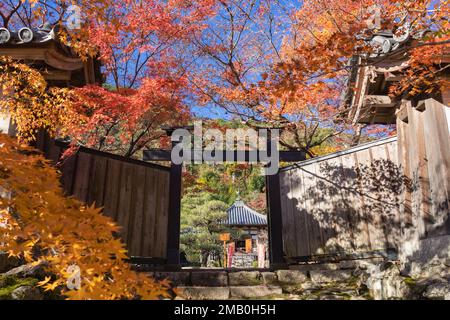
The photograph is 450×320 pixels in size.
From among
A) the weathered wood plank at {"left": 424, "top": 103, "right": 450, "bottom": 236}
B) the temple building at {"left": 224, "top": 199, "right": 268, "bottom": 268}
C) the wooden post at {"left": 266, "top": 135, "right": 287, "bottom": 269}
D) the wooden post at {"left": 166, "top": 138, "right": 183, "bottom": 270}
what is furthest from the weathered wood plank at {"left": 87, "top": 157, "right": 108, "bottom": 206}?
the temple building at {"left": 224, "top": 199, "right": 268, "bottom": 268}

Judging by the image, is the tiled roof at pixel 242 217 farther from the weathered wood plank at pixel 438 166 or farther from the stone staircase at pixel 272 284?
the weathered wood plank at pixel 438 166

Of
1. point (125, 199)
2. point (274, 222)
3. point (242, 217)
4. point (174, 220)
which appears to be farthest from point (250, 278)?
point (242, 217)

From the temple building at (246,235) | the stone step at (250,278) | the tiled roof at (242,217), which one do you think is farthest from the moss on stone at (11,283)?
the tiled roof at (242,217)

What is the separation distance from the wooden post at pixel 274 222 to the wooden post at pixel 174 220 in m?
2.11

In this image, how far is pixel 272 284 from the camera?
6.12 m

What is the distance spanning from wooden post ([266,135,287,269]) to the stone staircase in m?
1.04

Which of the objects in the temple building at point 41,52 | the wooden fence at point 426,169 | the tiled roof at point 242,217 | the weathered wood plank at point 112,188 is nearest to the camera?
the wooden fence at point 426,169

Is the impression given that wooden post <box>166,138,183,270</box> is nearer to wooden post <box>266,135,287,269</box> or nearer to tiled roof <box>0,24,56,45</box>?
wooden post <box>266,135,287,269</box>

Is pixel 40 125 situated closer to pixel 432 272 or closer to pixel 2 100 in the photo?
pixel 2 100

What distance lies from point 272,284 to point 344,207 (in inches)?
98.6

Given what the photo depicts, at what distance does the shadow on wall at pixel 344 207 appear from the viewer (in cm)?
692

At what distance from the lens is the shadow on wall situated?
6.92 m

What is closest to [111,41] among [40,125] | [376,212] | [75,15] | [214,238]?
[75,15]

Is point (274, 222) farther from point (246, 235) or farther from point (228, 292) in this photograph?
point (246, 235)
